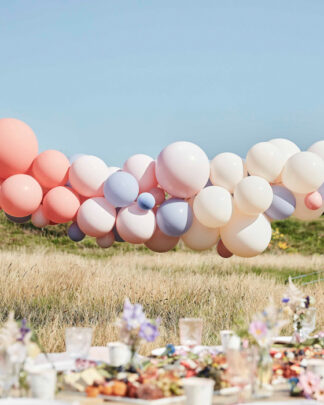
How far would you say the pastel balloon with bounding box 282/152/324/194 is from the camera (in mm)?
3721

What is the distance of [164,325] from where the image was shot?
250 inches

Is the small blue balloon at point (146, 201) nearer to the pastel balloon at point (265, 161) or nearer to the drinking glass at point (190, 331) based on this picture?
the pastel balloon at point (265, 161)

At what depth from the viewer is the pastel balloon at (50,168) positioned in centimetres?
382

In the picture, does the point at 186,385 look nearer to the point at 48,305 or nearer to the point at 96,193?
the point at 96,193

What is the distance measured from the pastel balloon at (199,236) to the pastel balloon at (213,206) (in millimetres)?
109

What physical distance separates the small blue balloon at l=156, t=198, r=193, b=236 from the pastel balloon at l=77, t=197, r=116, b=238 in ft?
1.03

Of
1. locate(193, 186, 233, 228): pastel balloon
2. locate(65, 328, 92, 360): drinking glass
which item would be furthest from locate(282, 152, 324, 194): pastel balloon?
locate(65, 328, 92, 360): drinking glass

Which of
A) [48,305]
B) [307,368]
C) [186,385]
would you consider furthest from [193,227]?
[48,305]

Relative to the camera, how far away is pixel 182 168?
362cm

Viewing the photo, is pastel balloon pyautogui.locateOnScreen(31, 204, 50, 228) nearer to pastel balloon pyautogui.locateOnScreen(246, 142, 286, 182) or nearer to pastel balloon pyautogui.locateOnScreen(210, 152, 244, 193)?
pastel balloon pyautogui.locateOnScreen(210, 152, 244, 193)

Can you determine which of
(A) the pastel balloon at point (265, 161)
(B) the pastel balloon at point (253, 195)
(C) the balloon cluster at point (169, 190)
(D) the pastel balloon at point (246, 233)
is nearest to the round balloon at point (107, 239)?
(C) the balloon cluster at point (169, 190)

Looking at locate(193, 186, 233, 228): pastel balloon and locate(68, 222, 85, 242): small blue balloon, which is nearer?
locate(193, 186, 233, 228): pastel balloon

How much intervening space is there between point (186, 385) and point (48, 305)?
5.84 metres

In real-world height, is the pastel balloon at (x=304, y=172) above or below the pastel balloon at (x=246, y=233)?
above
